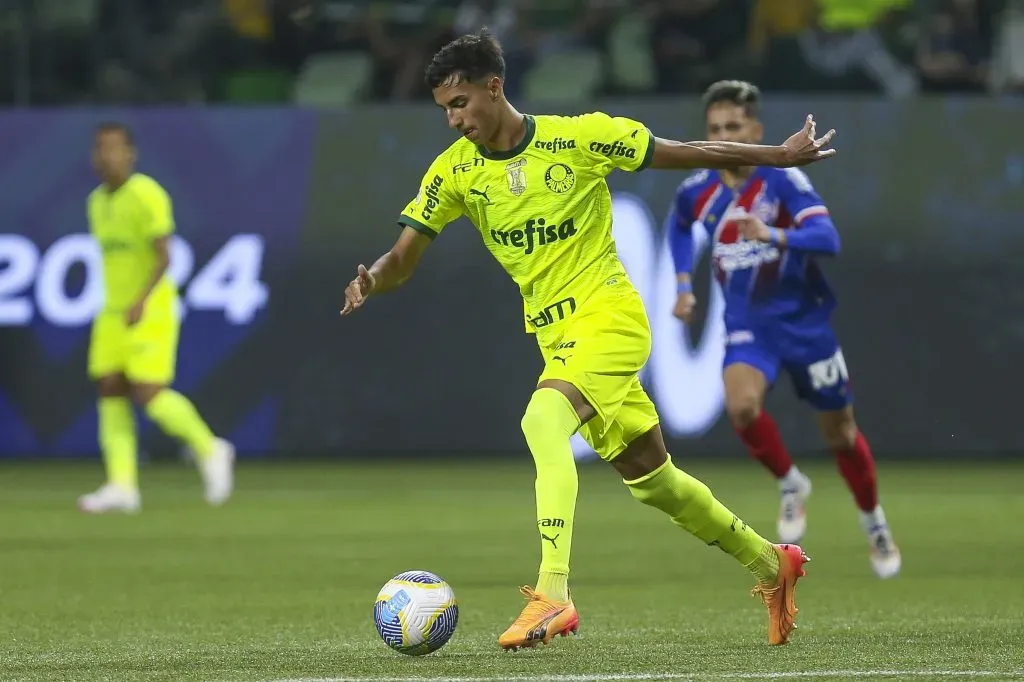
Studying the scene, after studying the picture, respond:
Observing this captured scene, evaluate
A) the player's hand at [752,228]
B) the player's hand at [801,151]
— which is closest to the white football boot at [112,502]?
the player's hand at [752,228]

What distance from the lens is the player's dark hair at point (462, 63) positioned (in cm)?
679

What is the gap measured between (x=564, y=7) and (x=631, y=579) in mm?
9184

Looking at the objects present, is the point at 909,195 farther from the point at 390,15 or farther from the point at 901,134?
the point at 390,15

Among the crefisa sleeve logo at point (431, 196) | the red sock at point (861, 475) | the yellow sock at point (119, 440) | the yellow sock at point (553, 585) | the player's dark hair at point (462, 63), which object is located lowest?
the yellow sock at point (119, 440)

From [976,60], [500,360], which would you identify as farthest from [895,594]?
[976,60]

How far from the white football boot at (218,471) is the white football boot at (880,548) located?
17.5 feet

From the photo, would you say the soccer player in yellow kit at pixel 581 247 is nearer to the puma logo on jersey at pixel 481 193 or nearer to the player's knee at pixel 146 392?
the puma logo on jersey at pixel 481 193

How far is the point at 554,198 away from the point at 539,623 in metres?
1.54

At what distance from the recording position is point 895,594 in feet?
28.2

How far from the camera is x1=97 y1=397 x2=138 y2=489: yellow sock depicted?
13.1 meters

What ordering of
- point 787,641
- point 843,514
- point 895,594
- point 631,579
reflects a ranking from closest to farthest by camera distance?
point 787,641
point 895,594
point 631,579
point 843,514

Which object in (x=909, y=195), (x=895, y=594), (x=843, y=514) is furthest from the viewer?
(x=909, y=195)

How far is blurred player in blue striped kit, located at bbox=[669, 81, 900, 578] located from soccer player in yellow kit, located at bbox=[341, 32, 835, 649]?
2.56 m

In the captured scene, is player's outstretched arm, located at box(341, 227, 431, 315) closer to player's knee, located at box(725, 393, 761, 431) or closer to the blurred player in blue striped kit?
the blurred player in blue striped kit
